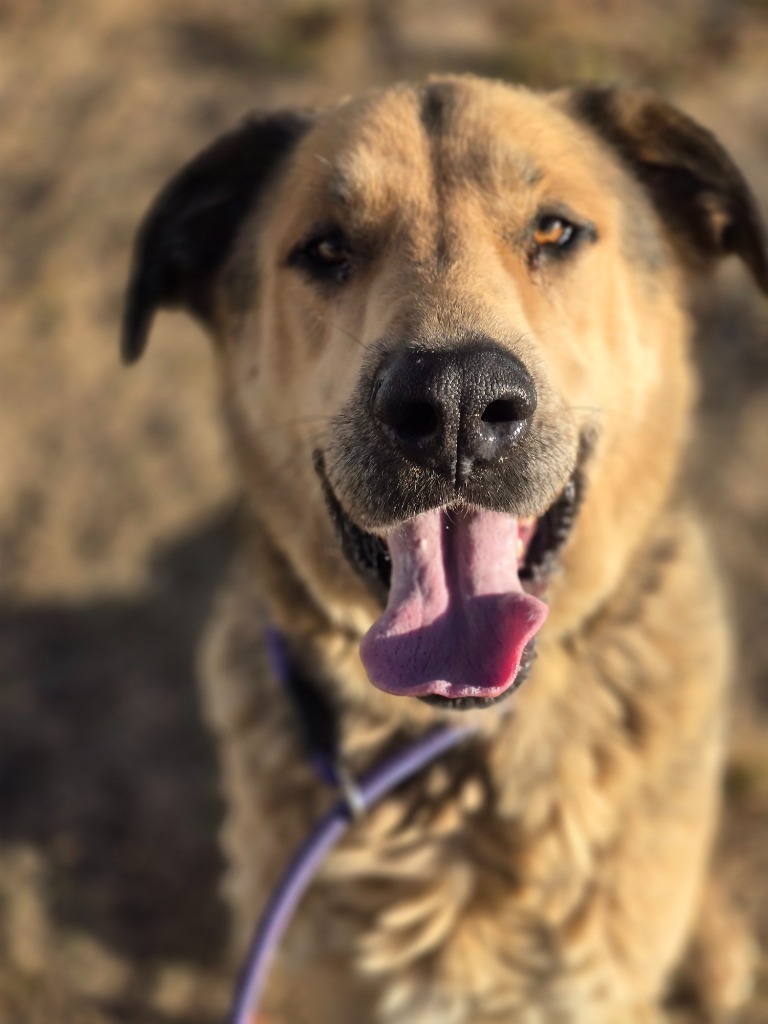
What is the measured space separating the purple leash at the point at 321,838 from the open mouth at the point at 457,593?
1.51 feet

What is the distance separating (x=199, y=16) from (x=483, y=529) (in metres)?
5.60

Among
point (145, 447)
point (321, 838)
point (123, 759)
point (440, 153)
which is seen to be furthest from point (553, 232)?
point (145, 447)

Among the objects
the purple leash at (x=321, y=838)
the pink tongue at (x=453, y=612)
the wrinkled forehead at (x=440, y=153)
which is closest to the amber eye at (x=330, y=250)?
Result: the wrinkled forehead at (x=440, y=153)

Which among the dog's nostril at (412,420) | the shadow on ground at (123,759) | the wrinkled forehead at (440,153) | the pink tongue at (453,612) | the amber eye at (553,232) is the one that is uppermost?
the wrinkled forehead at (440,153)

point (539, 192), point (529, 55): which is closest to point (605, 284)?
point (539, 192)

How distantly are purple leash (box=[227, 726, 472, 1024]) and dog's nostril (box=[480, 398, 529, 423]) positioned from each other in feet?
3.35

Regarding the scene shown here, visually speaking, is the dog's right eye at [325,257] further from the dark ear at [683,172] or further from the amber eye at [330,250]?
the dark ear at [683,172]

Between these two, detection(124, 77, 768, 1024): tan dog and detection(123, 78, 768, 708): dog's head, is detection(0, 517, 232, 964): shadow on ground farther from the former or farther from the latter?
detection(123, 78, 768, 708): dog's head

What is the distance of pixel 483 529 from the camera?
233 centimetres

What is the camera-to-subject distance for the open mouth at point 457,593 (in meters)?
2.20

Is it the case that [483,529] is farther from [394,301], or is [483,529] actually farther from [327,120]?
[327,120]

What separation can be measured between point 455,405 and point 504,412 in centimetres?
14

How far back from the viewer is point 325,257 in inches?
101

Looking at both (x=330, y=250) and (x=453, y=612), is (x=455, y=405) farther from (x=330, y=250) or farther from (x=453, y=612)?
(x=330, y=250)
